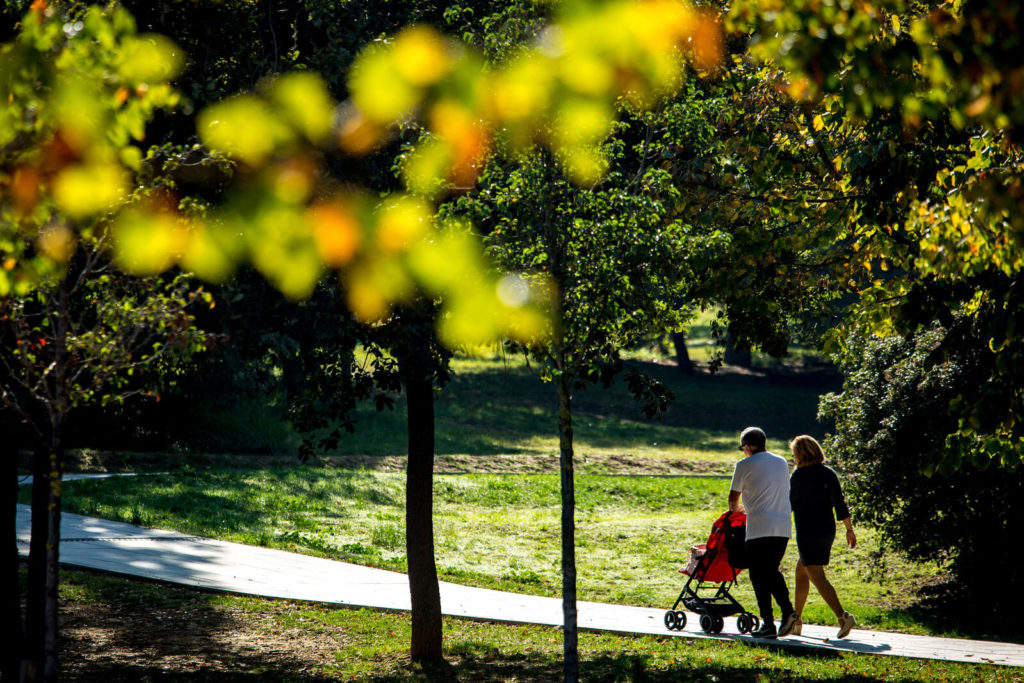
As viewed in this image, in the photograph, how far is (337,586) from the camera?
11.0 meters

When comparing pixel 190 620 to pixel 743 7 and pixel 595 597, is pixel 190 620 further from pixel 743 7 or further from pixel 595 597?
pixel 743 7

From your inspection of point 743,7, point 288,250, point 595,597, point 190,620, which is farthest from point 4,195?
point 595,597

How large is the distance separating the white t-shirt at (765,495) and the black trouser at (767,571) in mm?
96

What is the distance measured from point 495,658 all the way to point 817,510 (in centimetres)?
300

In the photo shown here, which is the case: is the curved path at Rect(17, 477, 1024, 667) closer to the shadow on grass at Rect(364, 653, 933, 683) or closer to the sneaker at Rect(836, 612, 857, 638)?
the sneaker at Rect(836, 612, 857, 638)

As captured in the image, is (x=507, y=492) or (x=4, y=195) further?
(x=507, y=492)

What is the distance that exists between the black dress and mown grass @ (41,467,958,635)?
2.06 metres

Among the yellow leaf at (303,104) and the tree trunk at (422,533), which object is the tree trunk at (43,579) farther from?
the yellow leaf at (303,104)

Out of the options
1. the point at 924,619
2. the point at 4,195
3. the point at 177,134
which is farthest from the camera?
the point at 924,619

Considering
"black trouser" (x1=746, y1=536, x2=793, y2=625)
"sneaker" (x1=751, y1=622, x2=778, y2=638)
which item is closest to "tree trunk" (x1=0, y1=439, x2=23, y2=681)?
"black trouser" (x1=746, y1=536, x2=793, y2=625)

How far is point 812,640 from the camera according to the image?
339 inches

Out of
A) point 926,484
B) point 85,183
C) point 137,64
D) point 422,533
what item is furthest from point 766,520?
point 85,183

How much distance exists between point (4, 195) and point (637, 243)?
12.7ft

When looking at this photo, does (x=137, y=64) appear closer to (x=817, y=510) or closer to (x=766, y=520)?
(x=766, y=520)
